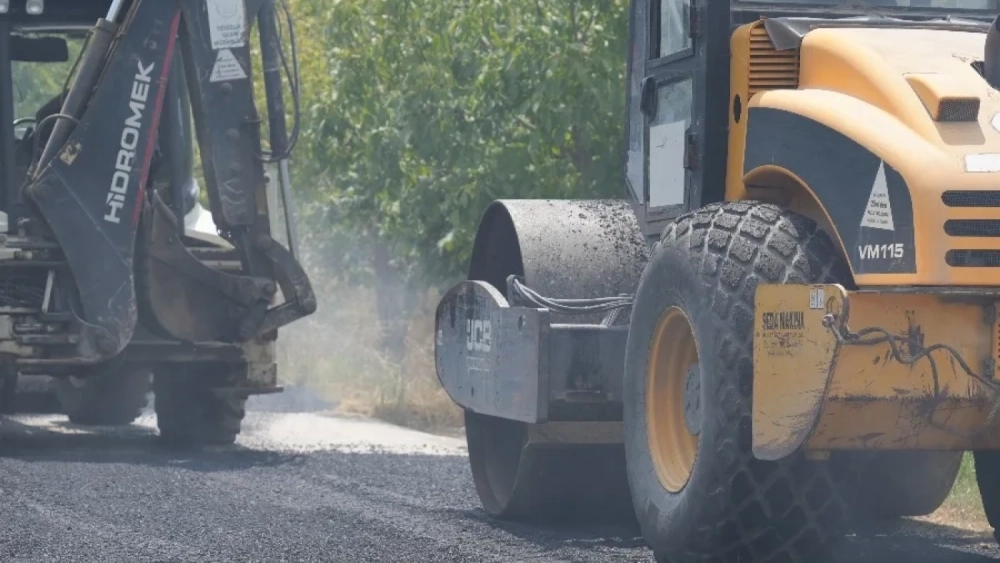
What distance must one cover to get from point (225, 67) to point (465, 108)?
183cm

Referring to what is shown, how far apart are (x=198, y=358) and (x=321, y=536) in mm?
4206

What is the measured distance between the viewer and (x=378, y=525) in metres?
7.52

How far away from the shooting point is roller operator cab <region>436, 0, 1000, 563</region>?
16.9ft

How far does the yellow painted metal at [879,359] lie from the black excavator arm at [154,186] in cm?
619

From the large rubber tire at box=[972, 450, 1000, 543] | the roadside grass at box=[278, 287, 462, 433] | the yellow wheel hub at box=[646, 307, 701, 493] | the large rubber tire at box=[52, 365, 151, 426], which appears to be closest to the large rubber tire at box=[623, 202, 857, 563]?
the yellow wheel hub at box=[646, 307, 701, 493]

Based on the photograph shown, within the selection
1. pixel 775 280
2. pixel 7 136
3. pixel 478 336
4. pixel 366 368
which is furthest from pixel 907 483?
pixel 366 368

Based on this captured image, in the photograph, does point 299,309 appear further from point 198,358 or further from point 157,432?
point 157,432

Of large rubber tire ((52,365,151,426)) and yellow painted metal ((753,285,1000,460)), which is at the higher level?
yellow painted metal ((753,285,1000,460))

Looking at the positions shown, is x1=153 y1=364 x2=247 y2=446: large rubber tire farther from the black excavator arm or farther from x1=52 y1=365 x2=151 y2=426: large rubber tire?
x1=52 y1=365 x2=151 y2=426: large rubber tire

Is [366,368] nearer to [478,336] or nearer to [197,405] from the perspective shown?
[197,405]

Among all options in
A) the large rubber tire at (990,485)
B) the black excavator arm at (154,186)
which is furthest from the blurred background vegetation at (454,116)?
the large rubber tire at (990,485)

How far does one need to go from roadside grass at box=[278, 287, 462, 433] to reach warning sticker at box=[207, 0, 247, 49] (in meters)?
4.06

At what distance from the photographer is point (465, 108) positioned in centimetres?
1226

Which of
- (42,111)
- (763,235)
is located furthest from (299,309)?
(763,235)
